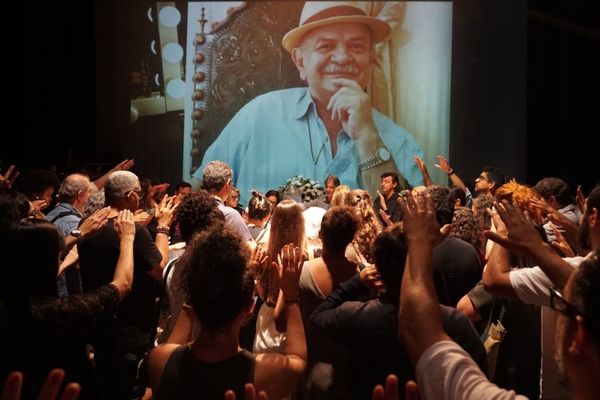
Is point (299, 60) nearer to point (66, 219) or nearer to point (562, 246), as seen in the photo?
point (66, 219)

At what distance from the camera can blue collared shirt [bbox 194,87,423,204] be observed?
31.2 feet

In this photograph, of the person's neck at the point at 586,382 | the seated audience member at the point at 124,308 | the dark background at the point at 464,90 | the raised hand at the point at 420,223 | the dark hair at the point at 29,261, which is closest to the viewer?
the person's neck at the point at 586,382

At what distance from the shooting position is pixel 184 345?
1877 mm

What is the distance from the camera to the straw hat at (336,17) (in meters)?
9.28

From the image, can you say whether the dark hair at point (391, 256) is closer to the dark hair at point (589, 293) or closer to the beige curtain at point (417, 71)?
the dark hair at point (589, 293)

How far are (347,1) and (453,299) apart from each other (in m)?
7.14

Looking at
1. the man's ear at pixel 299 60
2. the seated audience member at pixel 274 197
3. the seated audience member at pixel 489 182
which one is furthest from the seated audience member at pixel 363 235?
the man's ear at pixel 299 60

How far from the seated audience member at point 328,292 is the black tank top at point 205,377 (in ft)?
3.14

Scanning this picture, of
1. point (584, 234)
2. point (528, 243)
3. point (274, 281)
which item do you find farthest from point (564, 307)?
point (274, 281)

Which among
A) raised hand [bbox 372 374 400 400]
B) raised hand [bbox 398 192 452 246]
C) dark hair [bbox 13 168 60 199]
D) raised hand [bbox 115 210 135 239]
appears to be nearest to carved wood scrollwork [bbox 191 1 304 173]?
dark hair [bbox 13 168 60 199]

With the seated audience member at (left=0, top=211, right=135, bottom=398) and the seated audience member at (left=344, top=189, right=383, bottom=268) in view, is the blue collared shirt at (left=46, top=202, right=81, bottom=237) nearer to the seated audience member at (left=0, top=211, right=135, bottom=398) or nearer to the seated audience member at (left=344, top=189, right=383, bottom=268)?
the seated audience member at (left=344, top=189, right=383, bottom=268)

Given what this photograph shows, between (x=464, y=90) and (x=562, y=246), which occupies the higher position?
(x=464, y=90)

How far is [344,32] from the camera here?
9.34 m

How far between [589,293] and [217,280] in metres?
1.01
